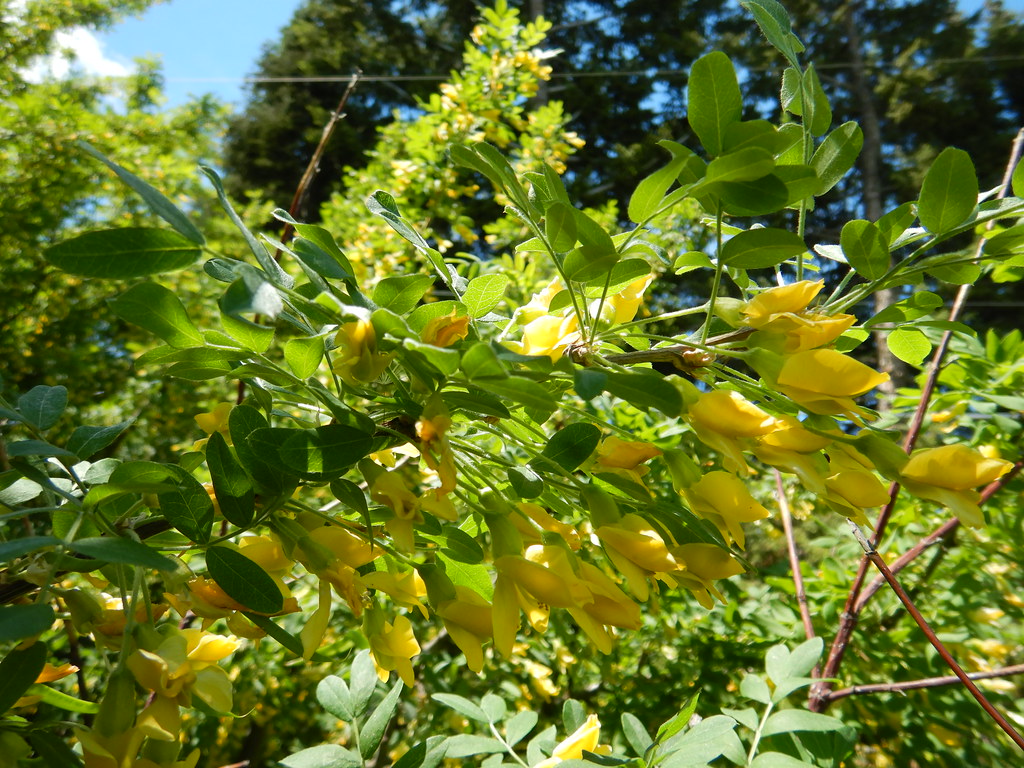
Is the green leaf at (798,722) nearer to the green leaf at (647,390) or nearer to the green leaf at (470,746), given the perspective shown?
the green leaf at (470,746)

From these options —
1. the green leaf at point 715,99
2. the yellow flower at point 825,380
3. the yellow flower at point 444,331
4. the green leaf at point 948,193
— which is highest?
the green leaf at point 715,99

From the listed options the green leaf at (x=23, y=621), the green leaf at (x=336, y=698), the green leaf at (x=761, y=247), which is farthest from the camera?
the green leaf at (x=336, y=698)

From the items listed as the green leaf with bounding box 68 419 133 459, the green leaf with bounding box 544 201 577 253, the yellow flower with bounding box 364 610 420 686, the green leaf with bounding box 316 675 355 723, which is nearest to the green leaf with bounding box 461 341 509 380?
the green leaf with bounding box 544 201 577 253

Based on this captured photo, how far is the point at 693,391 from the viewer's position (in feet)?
1.27

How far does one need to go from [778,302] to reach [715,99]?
12 cm

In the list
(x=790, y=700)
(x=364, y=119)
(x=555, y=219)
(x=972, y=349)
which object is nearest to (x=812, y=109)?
(x=555, y=219)

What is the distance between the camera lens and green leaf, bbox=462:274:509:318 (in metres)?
0.51

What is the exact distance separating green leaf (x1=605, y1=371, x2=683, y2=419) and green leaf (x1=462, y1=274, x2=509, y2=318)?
18 cm

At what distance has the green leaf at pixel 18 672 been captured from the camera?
36 centimetres

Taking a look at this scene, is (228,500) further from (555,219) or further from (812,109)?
(812,109)

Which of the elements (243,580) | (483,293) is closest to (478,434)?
(483,293)

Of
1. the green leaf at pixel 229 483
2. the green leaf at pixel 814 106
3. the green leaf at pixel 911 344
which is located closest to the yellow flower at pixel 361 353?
the green leaf at pixel 229 483

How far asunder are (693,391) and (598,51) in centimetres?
1141

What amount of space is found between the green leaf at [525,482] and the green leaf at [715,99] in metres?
0.21
